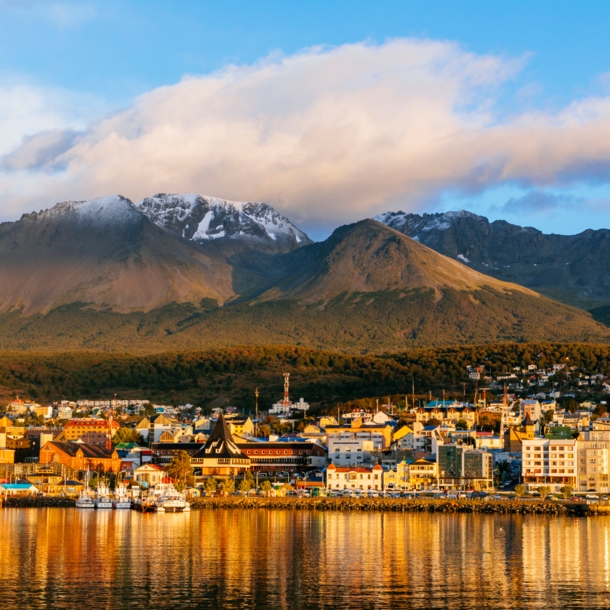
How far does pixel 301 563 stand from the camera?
57750 mm

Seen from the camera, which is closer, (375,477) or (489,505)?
(489,505)

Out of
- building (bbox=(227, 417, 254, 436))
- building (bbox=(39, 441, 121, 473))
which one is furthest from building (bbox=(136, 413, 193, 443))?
building (bbox=(39, 441, 121, 473))

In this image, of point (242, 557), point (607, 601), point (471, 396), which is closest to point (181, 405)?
point (471, 396)

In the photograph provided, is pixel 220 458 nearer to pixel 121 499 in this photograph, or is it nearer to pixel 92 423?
pixel 121 499

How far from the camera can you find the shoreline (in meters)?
95.6

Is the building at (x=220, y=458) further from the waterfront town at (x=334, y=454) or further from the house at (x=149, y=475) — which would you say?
the house at (x=149, y=475)

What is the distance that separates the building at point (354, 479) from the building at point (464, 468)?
6503mm

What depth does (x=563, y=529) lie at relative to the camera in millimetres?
78250

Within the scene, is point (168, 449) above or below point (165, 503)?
above

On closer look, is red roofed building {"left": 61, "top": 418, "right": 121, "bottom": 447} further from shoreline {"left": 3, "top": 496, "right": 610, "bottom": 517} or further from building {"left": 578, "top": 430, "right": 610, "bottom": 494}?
building {"left": 578, "top": 430, "right": 610, "bottom": 494}

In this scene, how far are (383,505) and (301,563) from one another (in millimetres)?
41849

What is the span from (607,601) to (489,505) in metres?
50.0

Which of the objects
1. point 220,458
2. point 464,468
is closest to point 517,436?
point 464,468

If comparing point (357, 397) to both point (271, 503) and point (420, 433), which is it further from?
point (271, 503)
